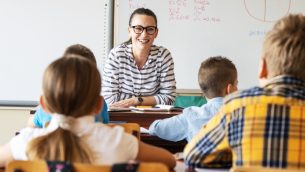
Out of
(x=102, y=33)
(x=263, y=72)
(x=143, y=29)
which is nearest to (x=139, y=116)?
(x=143, y=29)

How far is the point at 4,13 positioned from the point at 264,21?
2.19 meters

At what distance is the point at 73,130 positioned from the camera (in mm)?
1427

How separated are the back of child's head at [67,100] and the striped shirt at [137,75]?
6.37 feet

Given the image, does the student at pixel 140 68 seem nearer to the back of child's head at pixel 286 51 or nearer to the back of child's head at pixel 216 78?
the back of child's head at pixel 216 78

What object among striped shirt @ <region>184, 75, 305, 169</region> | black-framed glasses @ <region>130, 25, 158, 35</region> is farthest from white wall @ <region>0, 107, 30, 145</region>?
striped shirt @ <region>184, 75, 305, 169</region>

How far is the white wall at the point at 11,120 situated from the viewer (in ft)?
13.1

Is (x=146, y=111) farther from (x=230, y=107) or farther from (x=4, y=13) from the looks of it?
(x=4, y=13)

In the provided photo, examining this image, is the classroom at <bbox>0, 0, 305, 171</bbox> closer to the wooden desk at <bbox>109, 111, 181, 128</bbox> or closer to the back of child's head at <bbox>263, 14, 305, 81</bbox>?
the wooden desk at <bbox>109, 111, 181, 128</bbox>

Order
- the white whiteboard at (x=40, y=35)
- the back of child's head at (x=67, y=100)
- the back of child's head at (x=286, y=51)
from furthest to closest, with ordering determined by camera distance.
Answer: the white whiteboard at (x=40, y=35), the back of child's head at (x=286, y=51), the back of child's head at (x=67, y=100)

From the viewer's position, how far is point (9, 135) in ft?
13.3

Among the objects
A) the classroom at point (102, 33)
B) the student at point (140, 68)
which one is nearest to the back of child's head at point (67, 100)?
the student at point (140, 68)

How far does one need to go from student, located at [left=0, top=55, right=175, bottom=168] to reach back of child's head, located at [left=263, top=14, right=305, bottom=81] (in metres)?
0.49

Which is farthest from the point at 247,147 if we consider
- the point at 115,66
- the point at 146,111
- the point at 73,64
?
the point at 115,66

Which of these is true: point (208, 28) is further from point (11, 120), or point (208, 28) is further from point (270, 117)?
point (270, 117)
